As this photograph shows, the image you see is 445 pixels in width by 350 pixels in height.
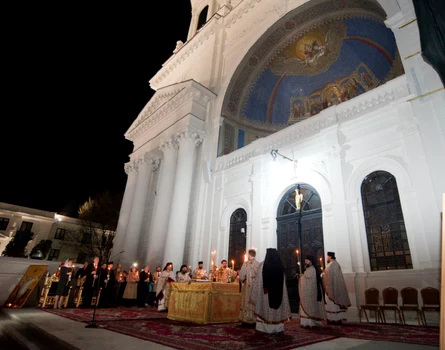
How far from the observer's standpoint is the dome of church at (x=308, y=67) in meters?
10.9

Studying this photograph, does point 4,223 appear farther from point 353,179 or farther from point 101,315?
point 353,179

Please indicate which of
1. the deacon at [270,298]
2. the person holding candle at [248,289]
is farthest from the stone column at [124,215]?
the deacon at [270,298]

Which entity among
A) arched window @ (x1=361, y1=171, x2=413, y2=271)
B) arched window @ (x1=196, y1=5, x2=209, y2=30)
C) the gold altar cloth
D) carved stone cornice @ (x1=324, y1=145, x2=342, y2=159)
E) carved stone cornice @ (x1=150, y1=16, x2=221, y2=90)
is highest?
arched window @ (x1=196, y1=5, x2=209, y2=30)

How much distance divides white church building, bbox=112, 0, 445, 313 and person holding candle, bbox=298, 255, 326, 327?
78.3 inches

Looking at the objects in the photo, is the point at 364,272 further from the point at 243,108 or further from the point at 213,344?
the point at 243,108

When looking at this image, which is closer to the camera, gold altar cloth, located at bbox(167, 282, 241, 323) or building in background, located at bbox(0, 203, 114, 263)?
gold altar cloth, located at bbox(167, 282, 241, 323)

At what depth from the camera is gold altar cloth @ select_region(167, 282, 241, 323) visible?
5707mm

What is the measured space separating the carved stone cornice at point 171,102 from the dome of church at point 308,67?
1341 mm

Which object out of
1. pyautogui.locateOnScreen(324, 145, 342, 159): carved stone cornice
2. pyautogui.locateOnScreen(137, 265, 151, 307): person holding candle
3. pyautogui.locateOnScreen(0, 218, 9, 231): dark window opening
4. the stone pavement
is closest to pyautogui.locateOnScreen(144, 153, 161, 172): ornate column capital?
pyautogui.locateOnScreen(137, 265, 151, 307): person holding candle

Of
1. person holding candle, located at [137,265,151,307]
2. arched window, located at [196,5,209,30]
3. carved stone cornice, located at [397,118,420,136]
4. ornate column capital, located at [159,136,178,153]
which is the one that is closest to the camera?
carved stone cornice, located at [397,118,420,136]

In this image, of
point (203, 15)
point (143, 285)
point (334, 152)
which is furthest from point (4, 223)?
point (334, 152)

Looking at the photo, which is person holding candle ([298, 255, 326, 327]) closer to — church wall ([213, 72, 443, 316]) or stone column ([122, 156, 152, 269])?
church wall ([213, 72, 443, 316])

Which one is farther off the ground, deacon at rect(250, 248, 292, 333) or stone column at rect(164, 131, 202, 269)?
stone column at rect(164, 131, 202, 269)

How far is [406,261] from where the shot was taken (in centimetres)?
664
